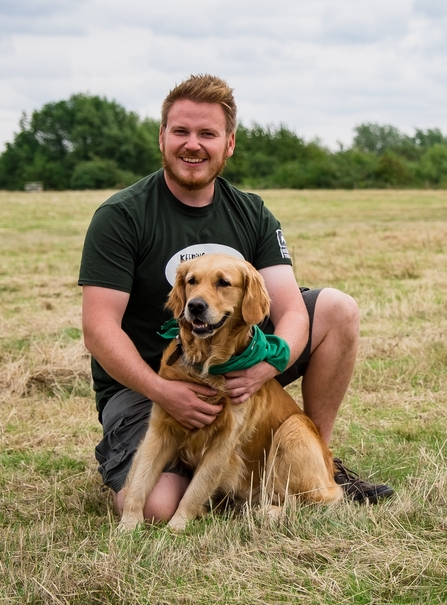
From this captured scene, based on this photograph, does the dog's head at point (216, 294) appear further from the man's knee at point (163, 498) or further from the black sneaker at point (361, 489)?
the black sneaker at point (361, 489)

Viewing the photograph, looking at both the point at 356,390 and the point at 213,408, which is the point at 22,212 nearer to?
the point at 356,390

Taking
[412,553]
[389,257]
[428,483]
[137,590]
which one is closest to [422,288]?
[389,257]

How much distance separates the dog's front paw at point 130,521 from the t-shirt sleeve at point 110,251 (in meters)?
1.10

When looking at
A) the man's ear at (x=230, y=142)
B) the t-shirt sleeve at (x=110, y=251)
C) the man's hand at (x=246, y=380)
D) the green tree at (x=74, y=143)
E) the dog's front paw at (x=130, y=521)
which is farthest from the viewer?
the green tree at (x=74, y=143)

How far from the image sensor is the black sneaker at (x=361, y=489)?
12.1 feet

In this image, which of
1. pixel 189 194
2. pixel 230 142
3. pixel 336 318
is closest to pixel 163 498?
pixel 336 318

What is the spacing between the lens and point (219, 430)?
3.62 meters

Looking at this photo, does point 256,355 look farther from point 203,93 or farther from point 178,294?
point 203,93

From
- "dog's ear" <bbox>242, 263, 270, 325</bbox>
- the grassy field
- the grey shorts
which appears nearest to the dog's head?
"dog's ear" <bbox>242, 263, 270, 325</bbox>

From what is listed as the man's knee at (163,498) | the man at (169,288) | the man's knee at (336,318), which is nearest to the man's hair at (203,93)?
the man at (169,288)

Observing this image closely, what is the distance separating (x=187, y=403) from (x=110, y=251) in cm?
90

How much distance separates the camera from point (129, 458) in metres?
3.86

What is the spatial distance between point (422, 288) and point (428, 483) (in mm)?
5995

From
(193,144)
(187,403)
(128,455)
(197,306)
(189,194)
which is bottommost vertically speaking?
(128,455)
